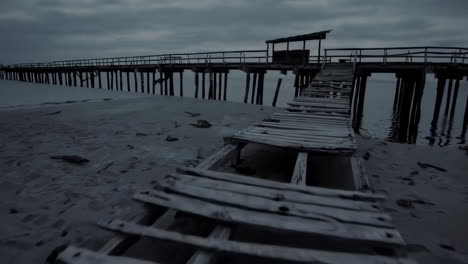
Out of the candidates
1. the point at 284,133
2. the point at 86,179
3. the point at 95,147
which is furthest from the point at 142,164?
the point at 284,133

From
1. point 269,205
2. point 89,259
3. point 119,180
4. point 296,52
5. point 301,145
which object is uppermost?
point 296,52

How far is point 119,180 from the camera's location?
13.3ft

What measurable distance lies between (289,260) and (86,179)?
3500 mm

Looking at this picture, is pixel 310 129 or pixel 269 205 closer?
pixel 269 205

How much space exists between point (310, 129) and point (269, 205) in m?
2.78

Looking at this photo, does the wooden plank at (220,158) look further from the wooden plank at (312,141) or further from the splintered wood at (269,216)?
the splintered wood at (269,216)

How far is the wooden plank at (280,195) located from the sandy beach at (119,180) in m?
0.79

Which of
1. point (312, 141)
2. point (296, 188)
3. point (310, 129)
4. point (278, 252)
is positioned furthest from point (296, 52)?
point (278, 252)

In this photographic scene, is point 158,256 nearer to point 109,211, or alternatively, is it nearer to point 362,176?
point 109,211

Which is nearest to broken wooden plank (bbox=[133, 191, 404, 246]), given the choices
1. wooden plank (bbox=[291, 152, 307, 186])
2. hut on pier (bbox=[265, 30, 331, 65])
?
wooden plank (bbox=[291, 152, 307, 186])

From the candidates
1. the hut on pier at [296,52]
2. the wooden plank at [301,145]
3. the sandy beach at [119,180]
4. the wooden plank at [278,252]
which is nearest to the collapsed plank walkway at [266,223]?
the wooden plank at [278,252]

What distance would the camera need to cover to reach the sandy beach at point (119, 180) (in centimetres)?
265

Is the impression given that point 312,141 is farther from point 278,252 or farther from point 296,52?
point 296,52

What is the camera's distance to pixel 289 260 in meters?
1.66
